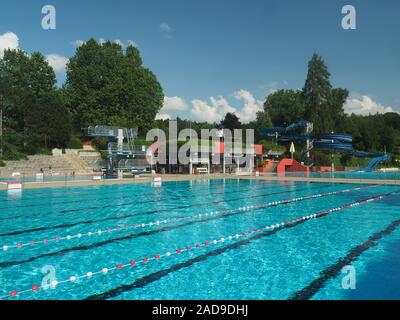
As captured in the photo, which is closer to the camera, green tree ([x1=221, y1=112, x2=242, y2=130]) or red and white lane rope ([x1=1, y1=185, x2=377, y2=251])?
red and white lane rope ([x1=1, y1=185, x2=377, y2=251])

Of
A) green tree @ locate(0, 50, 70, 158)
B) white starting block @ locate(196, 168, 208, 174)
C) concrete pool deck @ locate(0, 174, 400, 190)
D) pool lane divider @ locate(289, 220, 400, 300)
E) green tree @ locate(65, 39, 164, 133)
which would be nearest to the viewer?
pool lane divider @ locate(289, 220, 400, 300)

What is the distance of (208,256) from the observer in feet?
25.2

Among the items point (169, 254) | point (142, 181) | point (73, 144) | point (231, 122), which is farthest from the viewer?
point (231, 122)

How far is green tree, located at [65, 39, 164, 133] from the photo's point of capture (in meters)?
48.2

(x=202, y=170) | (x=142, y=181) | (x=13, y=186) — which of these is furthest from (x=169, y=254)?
(x=202, y=170)

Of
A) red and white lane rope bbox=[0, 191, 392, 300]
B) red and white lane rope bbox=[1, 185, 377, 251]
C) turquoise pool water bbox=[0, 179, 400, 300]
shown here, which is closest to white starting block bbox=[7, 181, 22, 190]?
turquoise pool water bbox=[0, 179, 400, 300]

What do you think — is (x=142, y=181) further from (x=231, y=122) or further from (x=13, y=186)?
(x=231, y=122)

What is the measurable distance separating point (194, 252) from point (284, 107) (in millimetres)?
65981

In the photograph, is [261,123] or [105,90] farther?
[261,123]

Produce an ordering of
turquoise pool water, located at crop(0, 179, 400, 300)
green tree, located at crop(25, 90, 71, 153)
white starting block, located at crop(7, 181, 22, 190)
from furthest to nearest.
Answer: green tree, located at crop(25, 90, 71, 153) < white starting block, located at crop(7, 181, 22, 190) < turquoise pool water, located at crop(0, 179, 400, 300)

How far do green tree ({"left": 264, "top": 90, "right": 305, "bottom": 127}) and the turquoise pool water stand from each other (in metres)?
54.0

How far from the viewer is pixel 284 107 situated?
231 ft

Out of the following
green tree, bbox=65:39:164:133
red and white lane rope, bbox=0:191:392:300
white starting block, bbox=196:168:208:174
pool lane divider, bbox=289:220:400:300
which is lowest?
pool lane divider, bbox=289:220:400:300

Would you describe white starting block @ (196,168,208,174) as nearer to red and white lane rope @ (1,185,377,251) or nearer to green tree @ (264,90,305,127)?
red and white lane rope @ (1,185,377,251)
